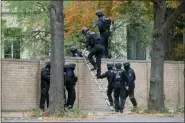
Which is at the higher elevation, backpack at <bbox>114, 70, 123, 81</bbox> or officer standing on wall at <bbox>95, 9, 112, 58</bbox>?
officer standing on wall at <bbox>95, 9, 112, 58</bbox>

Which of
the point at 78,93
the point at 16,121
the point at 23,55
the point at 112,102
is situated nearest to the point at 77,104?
the point at 78,93

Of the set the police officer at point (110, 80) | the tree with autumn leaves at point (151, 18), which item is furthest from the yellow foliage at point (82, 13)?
the police officer at point (110, 80)

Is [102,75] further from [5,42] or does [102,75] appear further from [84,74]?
[5,42]

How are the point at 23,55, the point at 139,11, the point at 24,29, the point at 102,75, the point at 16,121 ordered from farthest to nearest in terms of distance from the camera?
the point at 23,55 → the point at 24,29 → the point at 139,11 → the point at 102,75 → the point at 16,121

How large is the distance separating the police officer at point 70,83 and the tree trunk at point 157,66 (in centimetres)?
305

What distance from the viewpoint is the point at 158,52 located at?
19.7m

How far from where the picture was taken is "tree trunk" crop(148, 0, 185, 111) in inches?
770

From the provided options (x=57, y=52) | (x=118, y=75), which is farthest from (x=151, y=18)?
(x=57, y=52)

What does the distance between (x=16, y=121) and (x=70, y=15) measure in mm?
17922

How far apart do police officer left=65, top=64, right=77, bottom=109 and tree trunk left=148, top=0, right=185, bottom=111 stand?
3.05 meters

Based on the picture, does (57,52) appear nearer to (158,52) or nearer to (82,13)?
(158,52)

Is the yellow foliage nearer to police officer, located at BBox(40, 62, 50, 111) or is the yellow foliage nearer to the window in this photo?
the window

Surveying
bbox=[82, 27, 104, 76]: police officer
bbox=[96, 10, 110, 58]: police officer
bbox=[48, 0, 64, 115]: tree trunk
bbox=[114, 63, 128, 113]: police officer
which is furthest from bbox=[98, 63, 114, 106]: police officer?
bbox=[48, 0, 64, 115]: tree trunk

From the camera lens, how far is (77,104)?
23531 millimetres
